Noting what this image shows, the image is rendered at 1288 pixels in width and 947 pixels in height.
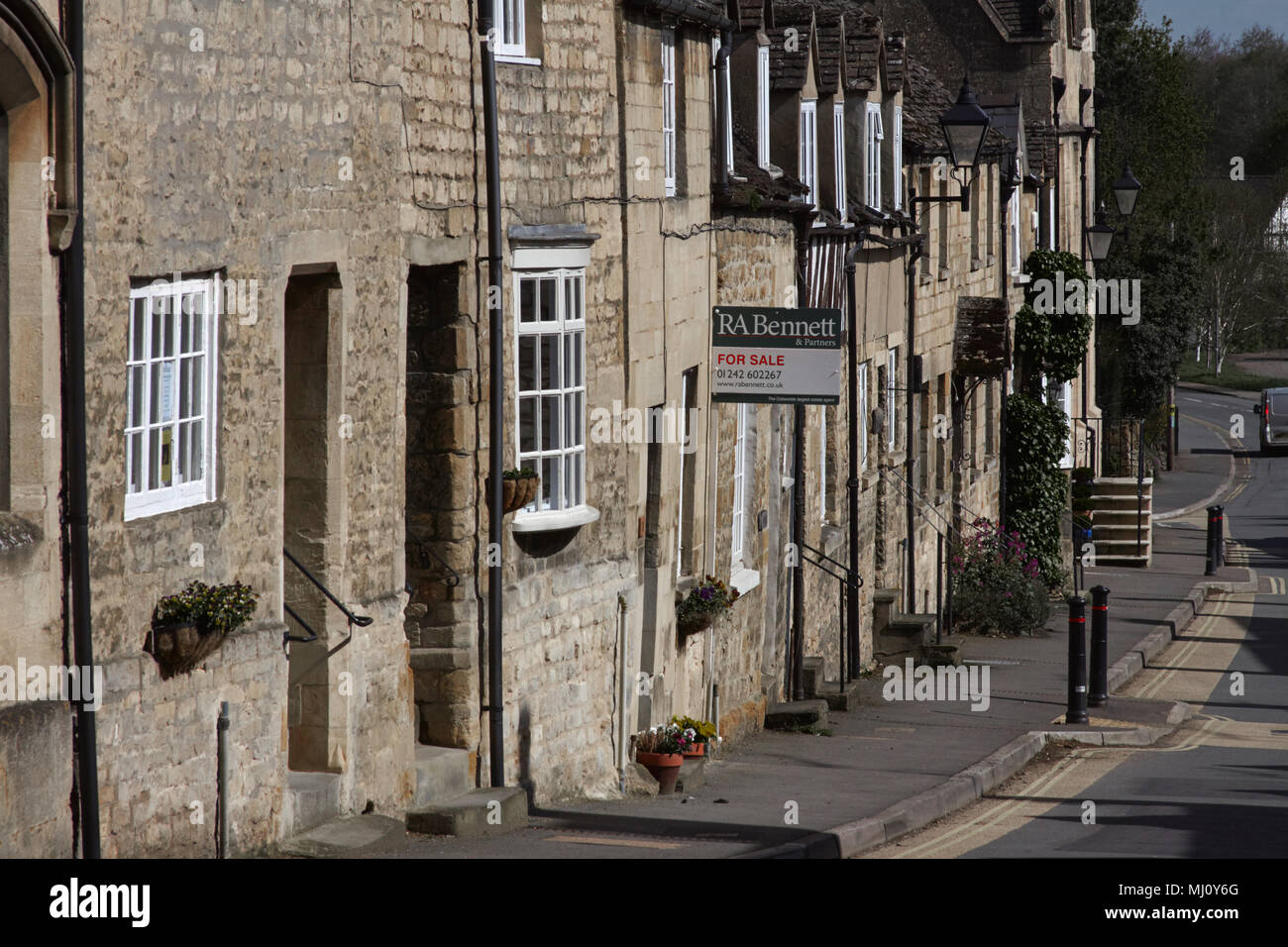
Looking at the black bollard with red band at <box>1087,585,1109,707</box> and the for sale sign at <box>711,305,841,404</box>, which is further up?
the for sale sign at <box>711,305,841,404</box>

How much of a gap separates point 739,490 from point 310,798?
8.56 m

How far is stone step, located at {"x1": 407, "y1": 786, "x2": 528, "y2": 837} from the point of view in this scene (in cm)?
1025

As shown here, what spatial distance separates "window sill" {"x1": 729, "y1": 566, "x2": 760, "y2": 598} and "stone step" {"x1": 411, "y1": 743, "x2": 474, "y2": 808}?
5.94m

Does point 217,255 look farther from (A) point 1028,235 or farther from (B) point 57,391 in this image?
(A) point 1028,235

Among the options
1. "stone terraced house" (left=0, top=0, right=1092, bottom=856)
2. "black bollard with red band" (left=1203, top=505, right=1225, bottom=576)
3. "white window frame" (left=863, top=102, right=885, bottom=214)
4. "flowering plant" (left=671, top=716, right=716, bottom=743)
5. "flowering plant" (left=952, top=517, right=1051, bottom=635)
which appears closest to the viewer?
"stone terraced house" (left=0, top=0, right=1092, bottom=856)

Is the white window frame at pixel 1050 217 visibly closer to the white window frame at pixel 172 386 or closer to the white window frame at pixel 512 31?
the white window frame at pixel 512 31

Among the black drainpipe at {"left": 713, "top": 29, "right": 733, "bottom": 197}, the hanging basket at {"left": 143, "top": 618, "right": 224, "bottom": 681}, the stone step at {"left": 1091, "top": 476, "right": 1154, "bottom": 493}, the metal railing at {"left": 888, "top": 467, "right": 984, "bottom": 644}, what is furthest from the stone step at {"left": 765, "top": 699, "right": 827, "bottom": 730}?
the stone step at {"left": 1091, "top": 476, "right": 1154, "bottom": 493}

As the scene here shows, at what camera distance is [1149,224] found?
5191cm

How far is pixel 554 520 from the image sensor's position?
39.1 ft

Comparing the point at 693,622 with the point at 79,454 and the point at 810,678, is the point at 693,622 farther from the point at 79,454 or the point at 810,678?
the point at 79,454

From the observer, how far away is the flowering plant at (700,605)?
1500 centimetres

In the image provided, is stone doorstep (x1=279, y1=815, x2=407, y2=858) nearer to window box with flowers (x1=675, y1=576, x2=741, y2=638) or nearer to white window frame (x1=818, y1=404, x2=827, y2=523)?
window box with flowers (x1=675, y1=576, x2=741, y2=638)
